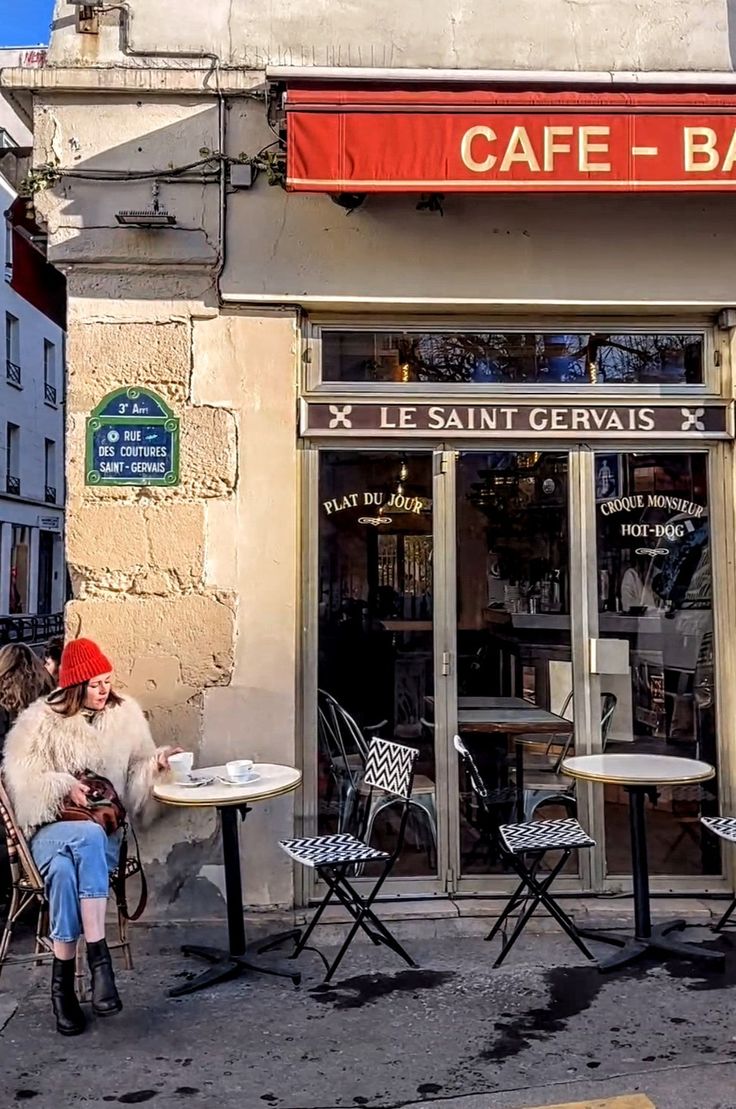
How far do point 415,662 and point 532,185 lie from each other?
255 centimetres

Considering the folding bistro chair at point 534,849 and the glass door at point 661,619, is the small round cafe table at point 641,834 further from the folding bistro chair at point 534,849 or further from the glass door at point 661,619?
the glass door at point 661,619

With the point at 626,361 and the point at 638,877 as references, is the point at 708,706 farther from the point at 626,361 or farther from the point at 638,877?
the point at 626,361

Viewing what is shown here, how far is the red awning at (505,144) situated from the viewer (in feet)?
15.2

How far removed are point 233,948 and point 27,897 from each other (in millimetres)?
946

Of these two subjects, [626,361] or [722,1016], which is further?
[626,361]

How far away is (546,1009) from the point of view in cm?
395

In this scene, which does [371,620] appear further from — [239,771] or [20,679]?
[20,679]

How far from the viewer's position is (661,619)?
5.46 meters

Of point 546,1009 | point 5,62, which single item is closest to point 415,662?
point 546,1009

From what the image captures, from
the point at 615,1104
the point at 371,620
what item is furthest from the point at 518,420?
the point at 615,1104

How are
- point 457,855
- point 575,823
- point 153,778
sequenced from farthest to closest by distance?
point 457,855
point 575,823
point 153,778

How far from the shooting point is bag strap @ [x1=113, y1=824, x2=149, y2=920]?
14.2 ft

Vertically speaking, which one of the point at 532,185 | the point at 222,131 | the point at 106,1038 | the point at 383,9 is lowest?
the point at 106,1038

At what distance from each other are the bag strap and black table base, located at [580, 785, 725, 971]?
6.99ft
